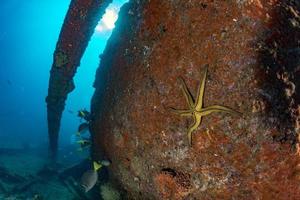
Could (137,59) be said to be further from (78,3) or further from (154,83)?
(78,3)

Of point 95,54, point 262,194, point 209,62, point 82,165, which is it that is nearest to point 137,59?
point 209,62

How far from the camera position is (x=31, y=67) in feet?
327

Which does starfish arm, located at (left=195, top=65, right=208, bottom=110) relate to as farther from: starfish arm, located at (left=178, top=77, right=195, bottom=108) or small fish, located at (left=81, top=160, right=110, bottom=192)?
small fish, located at (left=81, top=160, right=110, bottom=192)

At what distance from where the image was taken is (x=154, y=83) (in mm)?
3645

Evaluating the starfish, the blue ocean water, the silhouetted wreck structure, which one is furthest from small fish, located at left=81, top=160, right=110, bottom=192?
the blue ocean water

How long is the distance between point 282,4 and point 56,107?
523 cm

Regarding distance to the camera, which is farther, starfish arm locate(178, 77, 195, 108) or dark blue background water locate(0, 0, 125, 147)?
dark blue background water locate(0, 0, 125, 147)

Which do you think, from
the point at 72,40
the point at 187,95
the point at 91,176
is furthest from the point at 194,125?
the point at 72,40

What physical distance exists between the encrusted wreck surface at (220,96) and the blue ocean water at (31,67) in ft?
66.0

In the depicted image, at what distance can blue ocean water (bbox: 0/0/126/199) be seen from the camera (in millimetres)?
33275

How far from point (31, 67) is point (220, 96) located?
104 metres

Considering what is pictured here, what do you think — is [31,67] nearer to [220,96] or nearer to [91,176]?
[91,176]

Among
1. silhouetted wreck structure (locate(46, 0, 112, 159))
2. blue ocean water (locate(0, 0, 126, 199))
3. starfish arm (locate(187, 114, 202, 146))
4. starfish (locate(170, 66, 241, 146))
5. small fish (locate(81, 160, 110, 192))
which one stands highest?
blue ocean water (locate(0, 0, 126, 199))

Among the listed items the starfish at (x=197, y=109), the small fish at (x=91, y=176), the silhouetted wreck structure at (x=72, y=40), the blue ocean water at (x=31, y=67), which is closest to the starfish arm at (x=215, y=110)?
the starfish at (x=197, y=109)
